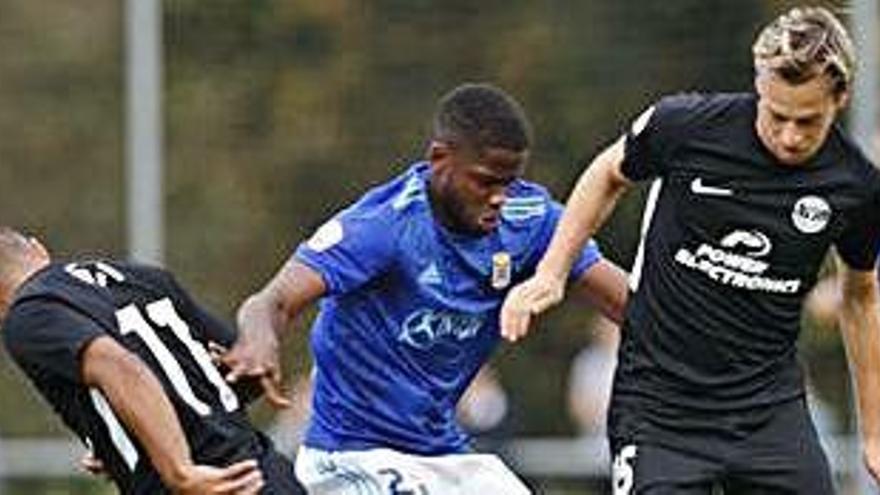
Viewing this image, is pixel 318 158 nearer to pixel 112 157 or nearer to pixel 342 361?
pixel 112 157

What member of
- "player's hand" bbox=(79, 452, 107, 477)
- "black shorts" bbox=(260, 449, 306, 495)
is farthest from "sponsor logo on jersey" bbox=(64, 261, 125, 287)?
"black shorts" bbox=(260, 449, 306, 495)

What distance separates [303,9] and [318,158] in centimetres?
61

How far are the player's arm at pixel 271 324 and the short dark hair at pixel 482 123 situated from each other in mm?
527

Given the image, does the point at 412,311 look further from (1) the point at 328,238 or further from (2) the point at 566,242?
(2) the point at 566,242

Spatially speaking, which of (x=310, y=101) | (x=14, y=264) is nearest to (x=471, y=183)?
(x=14, y=264)

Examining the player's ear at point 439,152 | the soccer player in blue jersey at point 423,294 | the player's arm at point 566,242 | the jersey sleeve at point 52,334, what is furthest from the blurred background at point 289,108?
the jersey sleeve at point 52,334

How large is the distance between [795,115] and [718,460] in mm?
917

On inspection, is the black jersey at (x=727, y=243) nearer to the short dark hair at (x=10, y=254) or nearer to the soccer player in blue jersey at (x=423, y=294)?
the soccer player in blue jersey at (x=423, y=294)

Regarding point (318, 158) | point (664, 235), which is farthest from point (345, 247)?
point (318, 158)

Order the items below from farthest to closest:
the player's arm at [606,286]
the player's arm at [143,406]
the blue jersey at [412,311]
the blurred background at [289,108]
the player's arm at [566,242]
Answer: the blurred background at [289,108] < the player's arm at [606,286] < the blue jersey at [412,311] < the player's arm at [566,242] < the player's arm at [143,406]

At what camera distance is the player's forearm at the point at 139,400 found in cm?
841

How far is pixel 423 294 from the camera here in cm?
929

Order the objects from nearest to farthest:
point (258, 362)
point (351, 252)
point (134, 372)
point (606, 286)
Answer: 1. point (134, 372)
2. point (258, 362)
3. point (351, 252)
4. point (606, 286)

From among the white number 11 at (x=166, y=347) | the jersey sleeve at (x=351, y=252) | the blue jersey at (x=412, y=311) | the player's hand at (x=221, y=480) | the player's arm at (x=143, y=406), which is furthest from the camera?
the blue jersey at (x=412, y=311)
